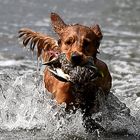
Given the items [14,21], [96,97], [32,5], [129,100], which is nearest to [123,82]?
[129,100]

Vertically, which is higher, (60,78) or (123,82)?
(60,78)

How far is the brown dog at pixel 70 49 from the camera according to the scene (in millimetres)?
6117

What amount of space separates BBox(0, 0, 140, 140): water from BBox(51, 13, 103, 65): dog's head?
0.71 m

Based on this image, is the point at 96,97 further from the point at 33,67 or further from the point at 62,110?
the point at 33,67

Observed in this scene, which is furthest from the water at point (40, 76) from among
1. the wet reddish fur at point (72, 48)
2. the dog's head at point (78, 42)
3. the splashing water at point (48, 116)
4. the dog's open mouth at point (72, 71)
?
the dog's head at point (78, 42)

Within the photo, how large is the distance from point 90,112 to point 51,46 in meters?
1.08

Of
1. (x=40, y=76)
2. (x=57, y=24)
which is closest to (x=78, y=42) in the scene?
(x=57, y=24)

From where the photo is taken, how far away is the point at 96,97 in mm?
6637

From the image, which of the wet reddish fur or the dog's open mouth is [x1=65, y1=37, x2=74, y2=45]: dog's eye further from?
the dog's open mouth

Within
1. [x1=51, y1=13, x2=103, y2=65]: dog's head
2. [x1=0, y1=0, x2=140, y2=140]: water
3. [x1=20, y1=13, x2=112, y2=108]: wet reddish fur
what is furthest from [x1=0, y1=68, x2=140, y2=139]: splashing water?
[x1=51, y1=13, x2=103, y2=65]: dog's head

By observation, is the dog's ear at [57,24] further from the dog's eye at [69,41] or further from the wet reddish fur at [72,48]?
the dog's eye at [69,41]

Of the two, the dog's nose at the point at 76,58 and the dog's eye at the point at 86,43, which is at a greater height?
the dog's eye at the point at 86,43

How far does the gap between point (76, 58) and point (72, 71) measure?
23 centimetres

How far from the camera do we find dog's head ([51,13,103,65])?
19.8ft
